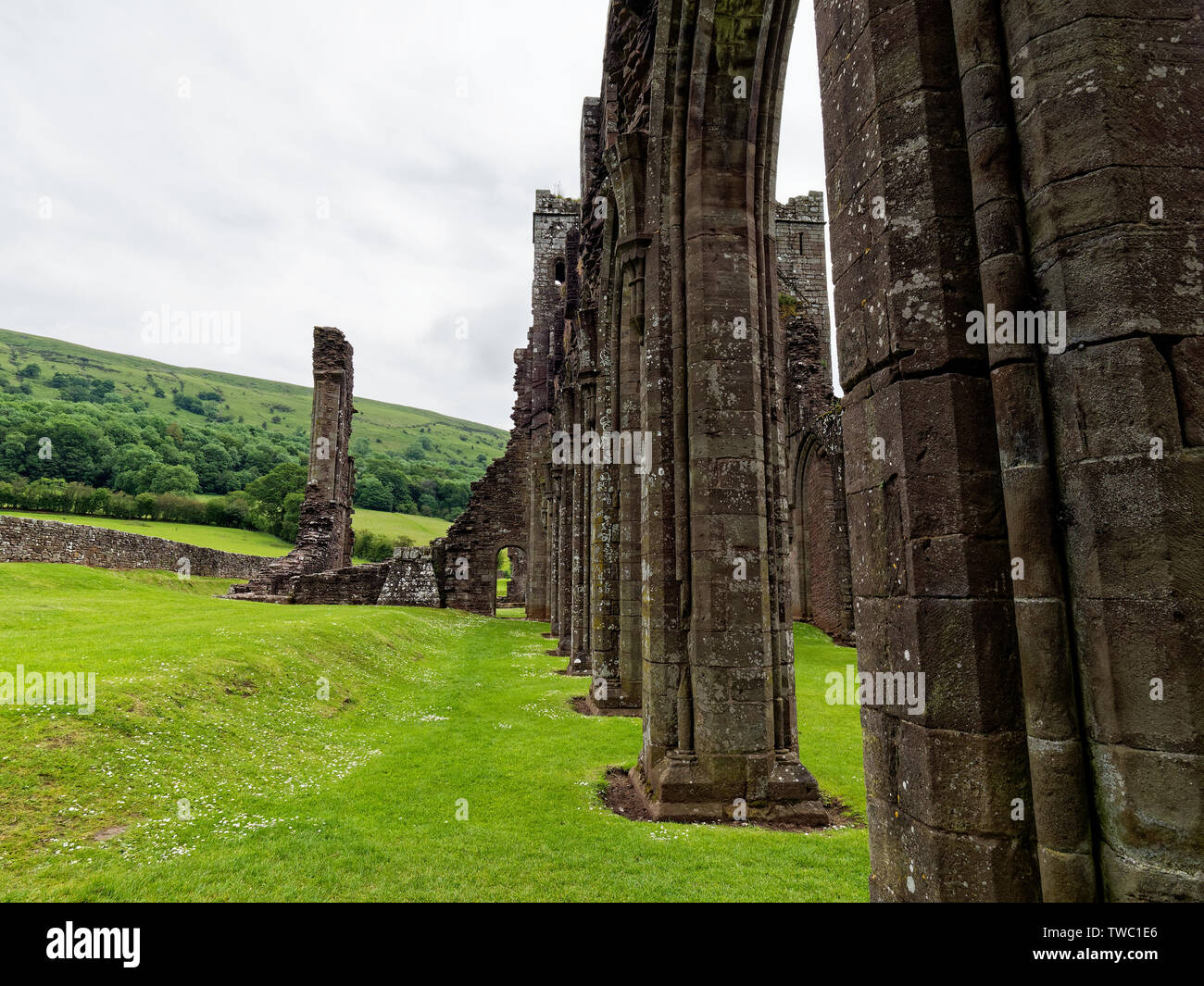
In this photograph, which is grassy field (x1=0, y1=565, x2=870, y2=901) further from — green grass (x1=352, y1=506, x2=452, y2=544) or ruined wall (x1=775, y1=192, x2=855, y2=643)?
green grass (x1=352, y1=506, x2=452, y2=544)

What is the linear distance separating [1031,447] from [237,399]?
461 ft

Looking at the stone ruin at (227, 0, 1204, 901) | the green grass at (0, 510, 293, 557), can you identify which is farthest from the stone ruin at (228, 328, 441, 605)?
the stone ruin at (227, 0, 1204, 901)

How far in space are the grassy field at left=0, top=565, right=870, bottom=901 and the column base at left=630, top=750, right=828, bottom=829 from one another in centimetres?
28

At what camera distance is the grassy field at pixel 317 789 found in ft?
14.5

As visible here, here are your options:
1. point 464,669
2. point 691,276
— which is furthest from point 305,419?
point 691,276

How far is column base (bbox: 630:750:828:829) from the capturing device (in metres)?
5.77

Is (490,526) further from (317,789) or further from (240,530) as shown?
(240,530)

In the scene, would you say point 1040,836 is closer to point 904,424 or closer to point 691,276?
point 904,424

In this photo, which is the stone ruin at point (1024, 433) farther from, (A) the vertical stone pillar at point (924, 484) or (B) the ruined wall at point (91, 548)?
(B) the ruined wall at point (91, 548)


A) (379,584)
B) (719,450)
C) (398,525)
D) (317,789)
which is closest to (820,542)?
(719,450)

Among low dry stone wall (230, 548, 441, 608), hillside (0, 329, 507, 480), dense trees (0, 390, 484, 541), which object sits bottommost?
low dry stone wall (230, 548, 441, 608)

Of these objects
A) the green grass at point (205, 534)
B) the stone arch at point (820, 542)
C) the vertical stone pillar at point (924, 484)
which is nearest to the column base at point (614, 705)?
the vertical stone pillar at point (924, 484)

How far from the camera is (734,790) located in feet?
19.3
